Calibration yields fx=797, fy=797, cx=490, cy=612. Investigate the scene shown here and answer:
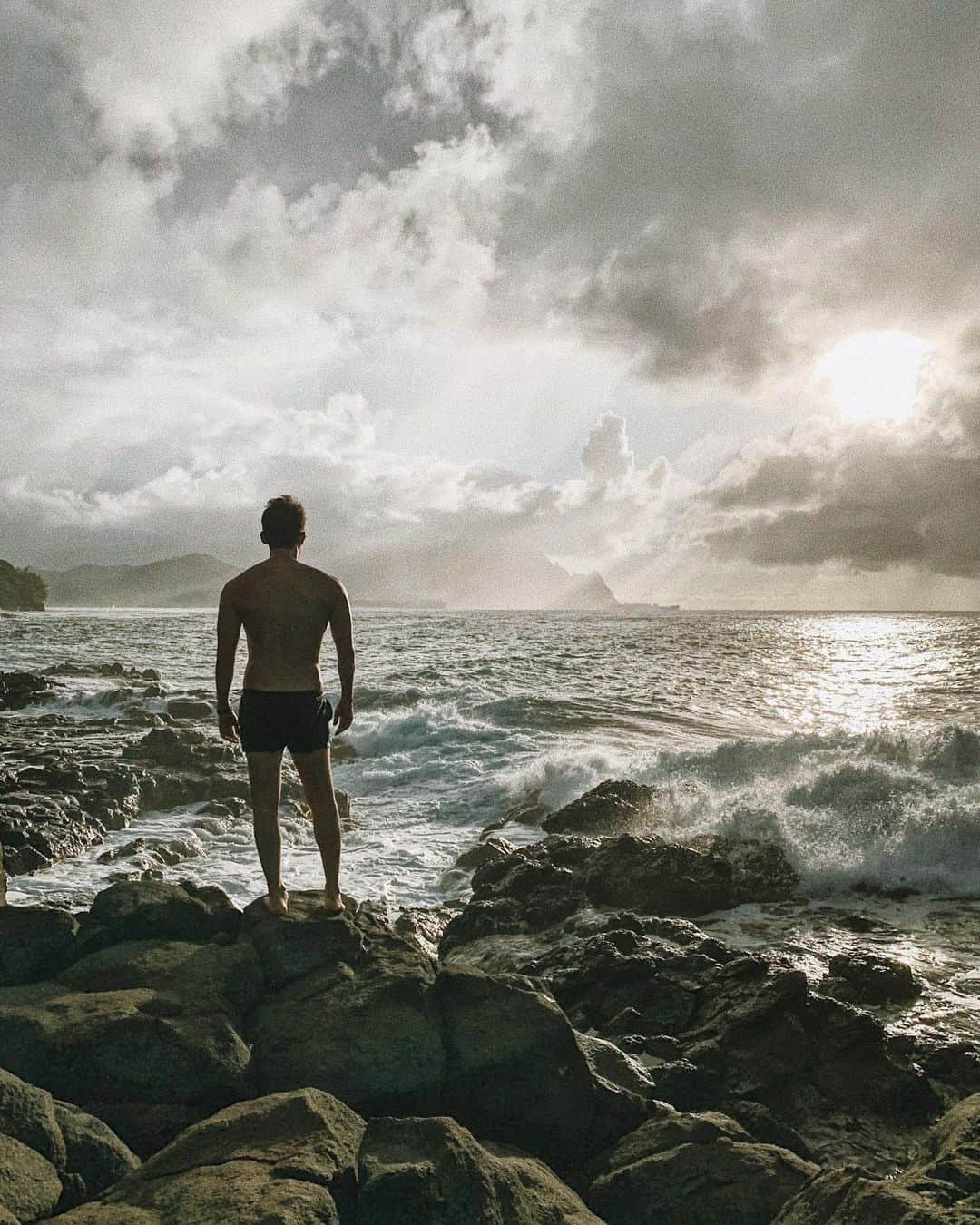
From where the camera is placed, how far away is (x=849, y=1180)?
3.04 metres

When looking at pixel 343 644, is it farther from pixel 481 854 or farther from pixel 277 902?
pixel 481 854

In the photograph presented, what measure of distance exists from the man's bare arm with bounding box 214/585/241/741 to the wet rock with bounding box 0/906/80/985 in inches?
56.5

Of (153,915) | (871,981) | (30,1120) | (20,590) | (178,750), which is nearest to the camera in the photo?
(30,1120)

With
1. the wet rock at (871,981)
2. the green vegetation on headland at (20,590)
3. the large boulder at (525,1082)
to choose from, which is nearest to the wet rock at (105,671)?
the wet rock at (871,981)

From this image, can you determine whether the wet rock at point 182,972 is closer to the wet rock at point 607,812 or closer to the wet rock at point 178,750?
the wet rock at point 607,812

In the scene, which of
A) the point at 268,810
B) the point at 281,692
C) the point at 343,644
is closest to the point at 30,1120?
the point at 268,810

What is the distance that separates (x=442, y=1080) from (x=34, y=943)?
2476 millimetres

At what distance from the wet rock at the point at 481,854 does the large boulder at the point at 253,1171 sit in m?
6.64

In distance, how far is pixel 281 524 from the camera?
208 inches

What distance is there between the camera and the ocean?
859 centimetres

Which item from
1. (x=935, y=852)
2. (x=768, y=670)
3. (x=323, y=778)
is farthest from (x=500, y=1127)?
(x=768, y=670)

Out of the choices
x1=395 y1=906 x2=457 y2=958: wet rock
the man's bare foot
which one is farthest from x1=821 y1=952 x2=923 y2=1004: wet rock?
the man's bare foot

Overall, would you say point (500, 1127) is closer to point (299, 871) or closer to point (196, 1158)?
point (196, 1158)

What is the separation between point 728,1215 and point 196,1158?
224cm
